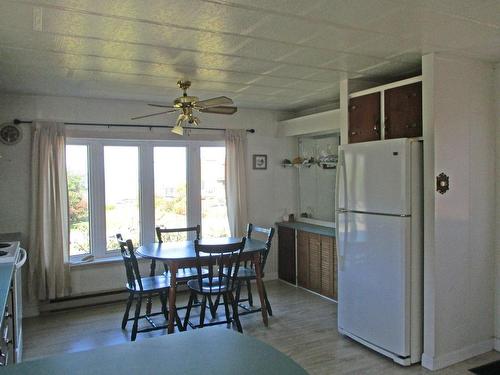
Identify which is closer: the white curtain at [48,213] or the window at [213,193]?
the white curtain at [48,213]

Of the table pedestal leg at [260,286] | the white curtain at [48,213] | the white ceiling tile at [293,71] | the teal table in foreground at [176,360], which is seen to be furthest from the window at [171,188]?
the teal table in foreground at [176,360]

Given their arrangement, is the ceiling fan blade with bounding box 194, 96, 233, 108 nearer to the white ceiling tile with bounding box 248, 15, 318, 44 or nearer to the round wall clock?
the white ceiling tile with bounding box 248, 15, 318, 44

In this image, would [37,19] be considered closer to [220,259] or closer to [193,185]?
[220,259]

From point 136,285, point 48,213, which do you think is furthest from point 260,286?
point 48,213

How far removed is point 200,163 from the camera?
17.6 ft

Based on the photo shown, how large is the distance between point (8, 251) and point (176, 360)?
2.54 m

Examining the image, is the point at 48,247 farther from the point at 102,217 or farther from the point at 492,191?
the point at 492,191

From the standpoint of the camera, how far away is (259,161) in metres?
5.66

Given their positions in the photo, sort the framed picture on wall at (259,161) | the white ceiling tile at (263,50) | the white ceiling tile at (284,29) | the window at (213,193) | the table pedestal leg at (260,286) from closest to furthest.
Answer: the white ceiling tile at (284,29)
the white ceiling tile at (263,50)
the table pedestal leg at (260,286)
the window at (213,193)
the framed picture on wall at (259,161)

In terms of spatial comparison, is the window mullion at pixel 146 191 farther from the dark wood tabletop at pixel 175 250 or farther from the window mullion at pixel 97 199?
the dark wood tabletop at pixel 175 250

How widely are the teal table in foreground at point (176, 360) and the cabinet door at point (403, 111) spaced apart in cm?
249

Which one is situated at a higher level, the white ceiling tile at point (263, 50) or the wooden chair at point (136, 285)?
the white ceiling tile at point (263, 50)

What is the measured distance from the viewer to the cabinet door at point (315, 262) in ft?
16.3

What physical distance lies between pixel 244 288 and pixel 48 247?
7.82 feet
